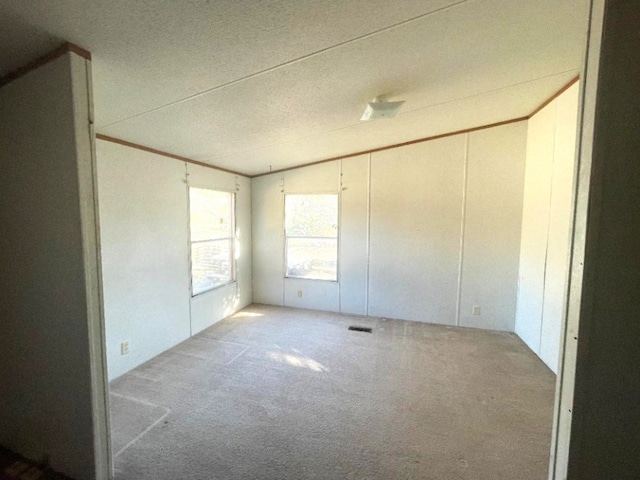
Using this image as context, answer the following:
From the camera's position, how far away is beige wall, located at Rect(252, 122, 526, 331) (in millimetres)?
3570

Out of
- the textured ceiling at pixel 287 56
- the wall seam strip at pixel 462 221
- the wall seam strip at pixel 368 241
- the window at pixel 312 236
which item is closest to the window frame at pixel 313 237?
the window at pixel 312 236

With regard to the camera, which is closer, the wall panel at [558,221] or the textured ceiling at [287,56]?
the textured ceiling at [287,56]

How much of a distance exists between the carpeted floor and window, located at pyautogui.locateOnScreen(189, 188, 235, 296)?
891 mm

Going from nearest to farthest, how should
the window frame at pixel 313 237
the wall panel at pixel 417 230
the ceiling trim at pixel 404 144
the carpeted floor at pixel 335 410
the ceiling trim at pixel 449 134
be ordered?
the carpeted floor at pixel 335 410, the ceiling trim at pixel 449 134, the ceiling trim at pixel 404 144, the wall panel at pixel 417 230, the window frame at pixel 313 237

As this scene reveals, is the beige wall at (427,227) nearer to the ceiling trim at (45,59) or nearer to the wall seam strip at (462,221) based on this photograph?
the wall seam strip at (462,221)

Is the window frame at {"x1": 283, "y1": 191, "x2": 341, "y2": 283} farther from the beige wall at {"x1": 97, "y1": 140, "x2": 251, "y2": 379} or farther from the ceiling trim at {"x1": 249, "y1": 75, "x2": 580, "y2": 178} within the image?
the beige wall at {"x1": 97, "y1": 140, "x2": 251, "y2": 379}

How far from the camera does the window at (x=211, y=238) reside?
141 inches

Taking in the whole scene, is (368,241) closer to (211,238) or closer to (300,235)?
(300,235)

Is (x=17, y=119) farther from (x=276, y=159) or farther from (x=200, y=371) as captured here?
(x=276, y=159)

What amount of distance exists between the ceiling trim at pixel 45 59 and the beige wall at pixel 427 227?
3275 mm

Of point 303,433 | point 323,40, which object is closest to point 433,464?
point 303,433

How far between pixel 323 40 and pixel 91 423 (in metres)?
2.32

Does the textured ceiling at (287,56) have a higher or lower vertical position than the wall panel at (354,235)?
higher

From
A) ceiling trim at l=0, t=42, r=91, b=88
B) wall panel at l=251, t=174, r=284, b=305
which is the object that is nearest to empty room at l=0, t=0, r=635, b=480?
ceiling trim at l=0, t=42, r=91, b=88
